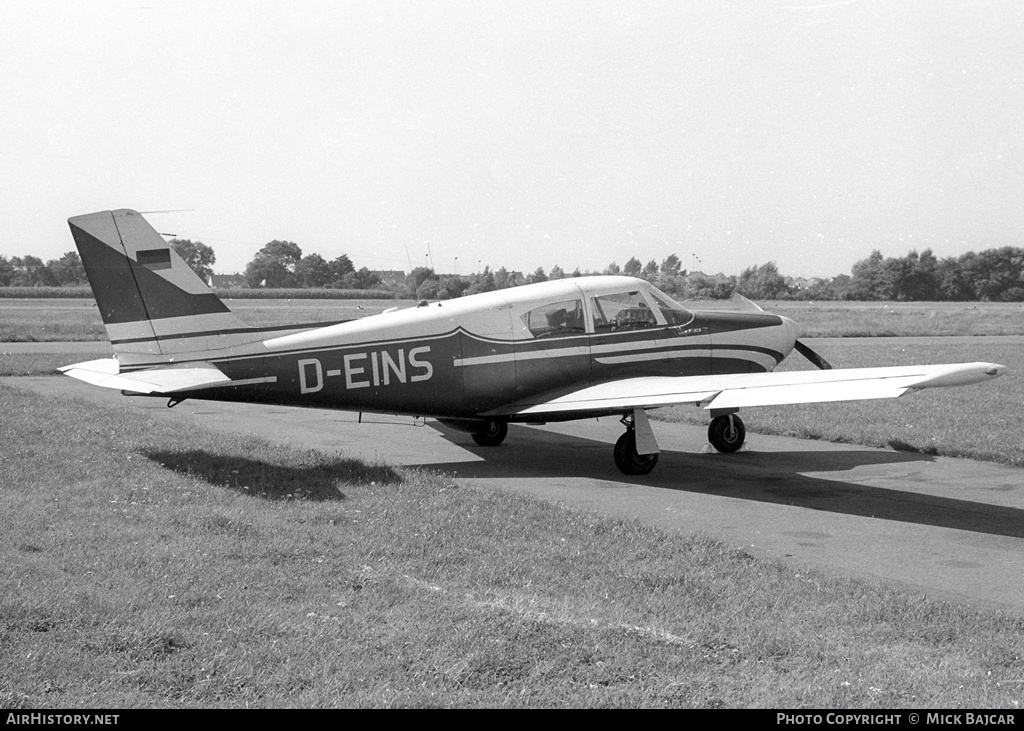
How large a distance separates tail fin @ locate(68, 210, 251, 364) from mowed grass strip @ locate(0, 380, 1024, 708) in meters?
2.38

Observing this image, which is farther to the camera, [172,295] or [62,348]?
[62,348]

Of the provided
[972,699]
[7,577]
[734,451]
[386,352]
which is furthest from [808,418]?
[7,577]

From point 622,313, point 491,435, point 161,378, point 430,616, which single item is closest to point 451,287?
point 491,435

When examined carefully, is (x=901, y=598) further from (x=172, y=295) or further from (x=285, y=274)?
(x=285, y=274)

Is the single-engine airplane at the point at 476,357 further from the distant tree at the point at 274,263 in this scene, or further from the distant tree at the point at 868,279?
the distant tree at the point at 868,279

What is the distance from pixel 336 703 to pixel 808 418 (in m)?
13.4

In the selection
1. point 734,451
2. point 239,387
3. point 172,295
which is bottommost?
point 734,451

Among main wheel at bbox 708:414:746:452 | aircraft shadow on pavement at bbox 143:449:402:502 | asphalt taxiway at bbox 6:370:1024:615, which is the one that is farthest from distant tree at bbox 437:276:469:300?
aircraft shadow on pavement at bbox 143:449:402:502

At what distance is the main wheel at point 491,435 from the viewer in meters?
14.4

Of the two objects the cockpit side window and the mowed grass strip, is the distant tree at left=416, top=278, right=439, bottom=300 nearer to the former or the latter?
the cockpit side window

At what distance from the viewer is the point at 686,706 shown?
4.86 meters

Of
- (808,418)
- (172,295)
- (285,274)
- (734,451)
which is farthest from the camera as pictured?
(285,274)

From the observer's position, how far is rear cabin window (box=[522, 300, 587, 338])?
13109mm

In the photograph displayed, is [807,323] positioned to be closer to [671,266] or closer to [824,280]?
[671,266]
